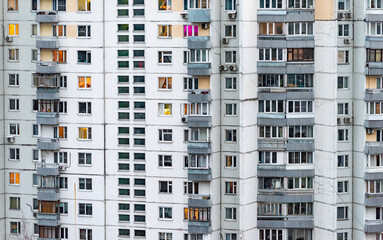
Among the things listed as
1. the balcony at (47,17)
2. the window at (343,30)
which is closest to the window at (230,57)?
the window at (343,30)

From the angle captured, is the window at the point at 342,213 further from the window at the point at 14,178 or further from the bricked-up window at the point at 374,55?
the window at the point at 14,178

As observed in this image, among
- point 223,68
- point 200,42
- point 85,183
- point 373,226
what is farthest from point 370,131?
point 85,183

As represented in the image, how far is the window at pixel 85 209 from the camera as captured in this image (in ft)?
315

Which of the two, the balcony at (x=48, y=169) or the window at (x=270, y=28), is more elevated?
the window at (x=270, y=28)

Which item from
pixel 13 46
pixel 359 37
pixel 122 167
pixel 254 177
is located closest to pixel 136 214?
pixel 122 167

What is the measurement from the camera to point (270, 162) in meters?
94.4

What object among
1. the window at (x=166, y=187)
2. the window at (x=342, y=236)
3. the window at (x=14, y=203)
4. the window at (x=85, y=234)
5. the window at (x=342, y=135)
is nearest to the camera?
the window at (x=342, y=135)

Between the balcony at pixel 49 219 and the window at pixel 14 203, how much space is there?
7.64ft

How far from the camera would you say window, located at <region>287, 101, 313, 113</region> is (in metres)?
93.7

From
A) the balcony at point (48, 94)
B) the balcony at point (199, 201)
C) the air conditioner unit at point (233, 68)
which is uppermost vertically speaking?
the air conditioner unit at point (233, 68)

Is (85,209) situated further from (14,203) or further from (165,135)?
(165,135)

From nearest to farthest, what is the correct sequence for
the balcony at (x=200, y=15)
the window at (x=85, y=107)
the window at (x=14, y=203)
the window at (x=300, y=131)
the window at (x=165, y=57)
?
1. the balcony at (x=200, y=15)
2. the window at (x=165, y=57)
3. the window at (x=300, y=131)
4. the window at (x=85, y=107)
5. the window at (x=14, y=203)

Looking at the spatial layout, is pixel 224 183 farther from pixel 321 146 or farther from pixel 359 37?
pixel 359 37

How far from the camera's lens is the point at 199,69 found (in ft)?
302
